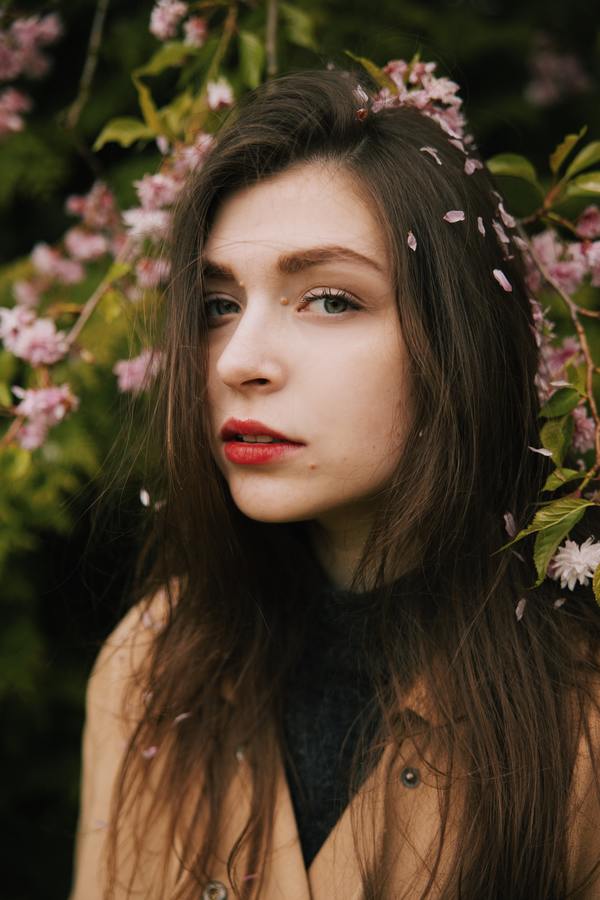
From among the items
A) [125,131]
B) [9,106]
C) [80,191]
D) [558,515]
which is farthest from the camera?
[80,191]

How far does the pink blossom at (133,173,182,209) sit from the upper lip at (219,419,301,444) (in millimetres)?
555

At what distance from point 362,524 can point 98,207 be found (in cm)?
107

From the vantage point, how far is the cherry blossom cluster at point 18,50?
6.93 ft

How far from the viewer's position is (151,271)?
1.71 metres

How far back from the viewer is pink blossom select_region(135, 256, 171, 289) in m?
1.68

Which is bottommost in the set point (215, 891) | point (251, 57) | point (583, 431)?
point (215, 891)

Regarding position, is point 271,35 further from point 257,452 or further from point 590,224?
point 257,452

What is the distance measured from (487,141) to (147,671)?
6.90 feet

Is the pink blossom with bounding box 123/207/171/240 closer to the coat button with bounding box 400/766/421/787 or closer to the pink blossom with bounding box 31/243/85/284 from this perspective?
the pink blossom with bounding box 31/243/85/284

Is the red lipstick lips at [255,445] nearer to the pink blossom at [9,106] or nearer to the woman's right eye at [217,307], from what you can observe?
the woman's right eye at [217,307]

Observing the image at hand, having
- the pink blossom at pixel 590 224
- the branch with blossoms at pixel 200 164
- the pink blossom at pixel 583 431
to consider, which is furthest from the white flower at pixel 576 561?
the pink blossom at pixel 590 224

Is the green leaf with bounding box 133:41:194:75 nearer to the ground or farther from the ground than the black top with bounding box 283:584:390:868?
farther from the ground

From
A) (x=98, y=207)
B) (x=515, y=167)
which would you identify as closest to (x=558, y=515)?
(x=515, y=167)

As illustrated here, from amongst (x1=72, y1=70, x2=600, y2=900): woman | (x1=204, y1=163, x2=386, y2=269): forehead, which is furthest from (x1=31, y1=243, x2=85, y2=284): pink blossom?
(x1=204, y1=163, x2=386, y2=269): forehead
